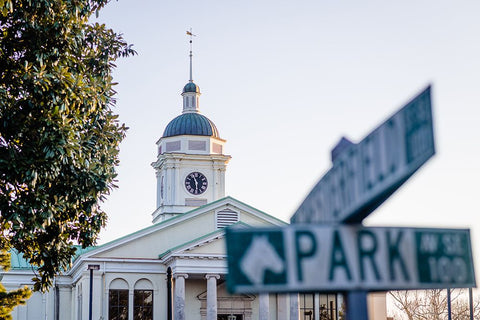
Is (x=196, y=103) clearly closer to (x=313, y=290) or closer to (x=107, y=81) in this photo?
(x=107, y=81)

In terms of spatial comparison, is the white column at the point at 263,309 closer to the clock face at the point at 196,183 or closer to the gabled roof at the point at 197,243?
the gabled roof at the point at 197,243

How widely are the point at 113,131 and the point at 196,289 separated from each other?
26.9 metres

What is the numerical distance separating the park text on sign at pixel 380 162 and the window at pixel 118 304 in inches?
1629

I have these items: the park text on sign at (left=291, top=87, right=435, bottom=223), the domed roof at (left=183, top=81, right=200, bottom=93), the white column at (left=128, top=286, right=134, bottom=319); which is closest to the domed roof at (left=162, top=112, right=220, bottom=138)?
the domed roof at (left=183, top=81, right=200, bottom=93)

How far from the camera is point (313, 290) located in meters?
4.11

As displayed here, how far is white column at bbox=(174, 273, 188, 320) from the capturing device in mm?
42125

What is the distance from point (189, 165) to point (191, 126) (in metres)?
2.84

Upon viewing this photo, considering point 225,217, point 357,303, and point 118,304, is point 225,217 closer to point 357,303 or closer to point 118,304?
point 118,304

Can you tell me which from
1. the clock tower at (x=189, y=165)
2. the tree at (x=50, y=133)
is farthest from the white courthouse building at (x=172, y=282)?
the tree at (x=50, y=133)

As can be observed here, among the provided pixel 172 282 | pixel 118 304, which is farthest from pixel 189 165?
pixel 118 304

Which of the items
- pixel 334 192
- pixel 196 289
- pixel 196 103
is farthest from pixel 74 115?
pixel 196 103

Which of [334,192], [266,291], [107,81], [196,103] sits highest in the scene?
[196,103]

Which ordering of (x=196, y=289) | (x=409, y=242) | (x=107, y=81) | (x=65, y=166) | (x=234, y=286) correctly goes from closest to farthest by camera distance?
(x=234, y=286) → (x=409, y=242) → (x=65, y=166) → (x=107, y=81) → (x=196, y=289)

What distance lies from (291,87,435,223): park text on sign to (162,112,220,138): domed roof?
54.6m
